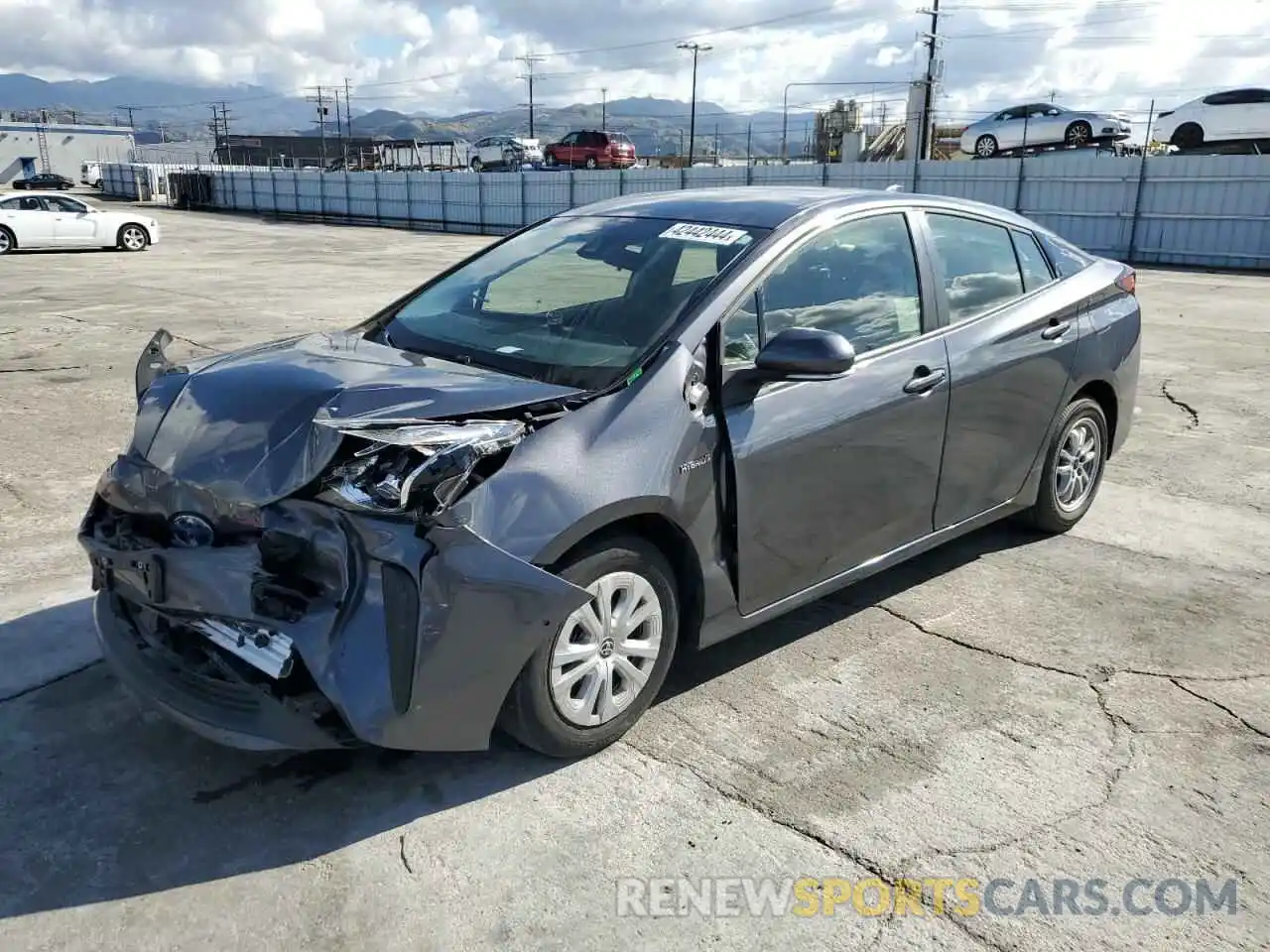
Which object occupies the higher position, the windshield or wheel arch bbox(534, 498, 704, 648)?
A: the windshield

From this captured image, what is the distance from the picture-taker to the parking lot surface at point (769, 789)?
8.41 ft

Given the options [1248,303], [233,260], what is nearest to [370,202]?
[233,260]

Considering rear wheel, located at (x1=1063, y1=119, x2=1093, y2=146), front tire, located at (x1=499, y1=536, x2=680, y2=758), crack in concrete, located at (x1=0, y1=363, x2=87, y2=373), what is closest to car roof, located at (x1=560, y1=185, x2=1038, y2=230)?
front tire, located at (x1=499, y1=536, x2=680, y2=758)

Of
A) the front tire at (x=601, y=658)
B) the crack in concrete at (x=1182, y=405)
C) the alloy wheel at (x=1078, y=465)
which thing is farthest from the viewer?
the crack in concrete at (x=1182, y=405)

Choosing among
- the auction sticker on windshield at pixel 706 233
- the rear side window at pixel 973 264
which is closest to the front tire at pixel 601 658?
the auction sticker on windshield at pixel 706 233

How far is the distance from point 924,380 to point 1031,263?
52.0 inches

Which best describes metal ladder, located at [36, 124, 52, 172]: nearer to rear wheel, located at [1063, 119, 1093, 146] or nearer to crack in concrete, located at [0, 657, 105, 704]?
rear wheel, located at [1063, 119, 1093, 146]

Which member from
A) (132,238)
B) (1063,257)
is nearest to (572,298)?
(1063,257)

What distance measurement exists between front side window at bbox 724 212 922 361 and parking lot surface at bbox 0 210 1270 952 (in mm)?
1213

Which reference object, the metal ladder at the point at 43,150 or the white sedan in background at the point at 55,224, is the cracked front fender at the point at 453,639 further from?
the metal ladder at the point at 43,150

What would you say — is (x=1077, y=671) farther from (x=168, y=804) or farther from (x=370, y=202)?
(x=370, y=202)

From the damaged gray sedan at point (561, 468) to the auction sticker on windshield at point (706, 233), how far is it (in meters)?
0.01

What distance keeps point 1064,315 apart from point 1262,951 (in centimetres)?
307

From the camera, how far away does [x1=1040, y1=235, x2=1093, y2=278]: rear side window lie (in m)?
5.03
